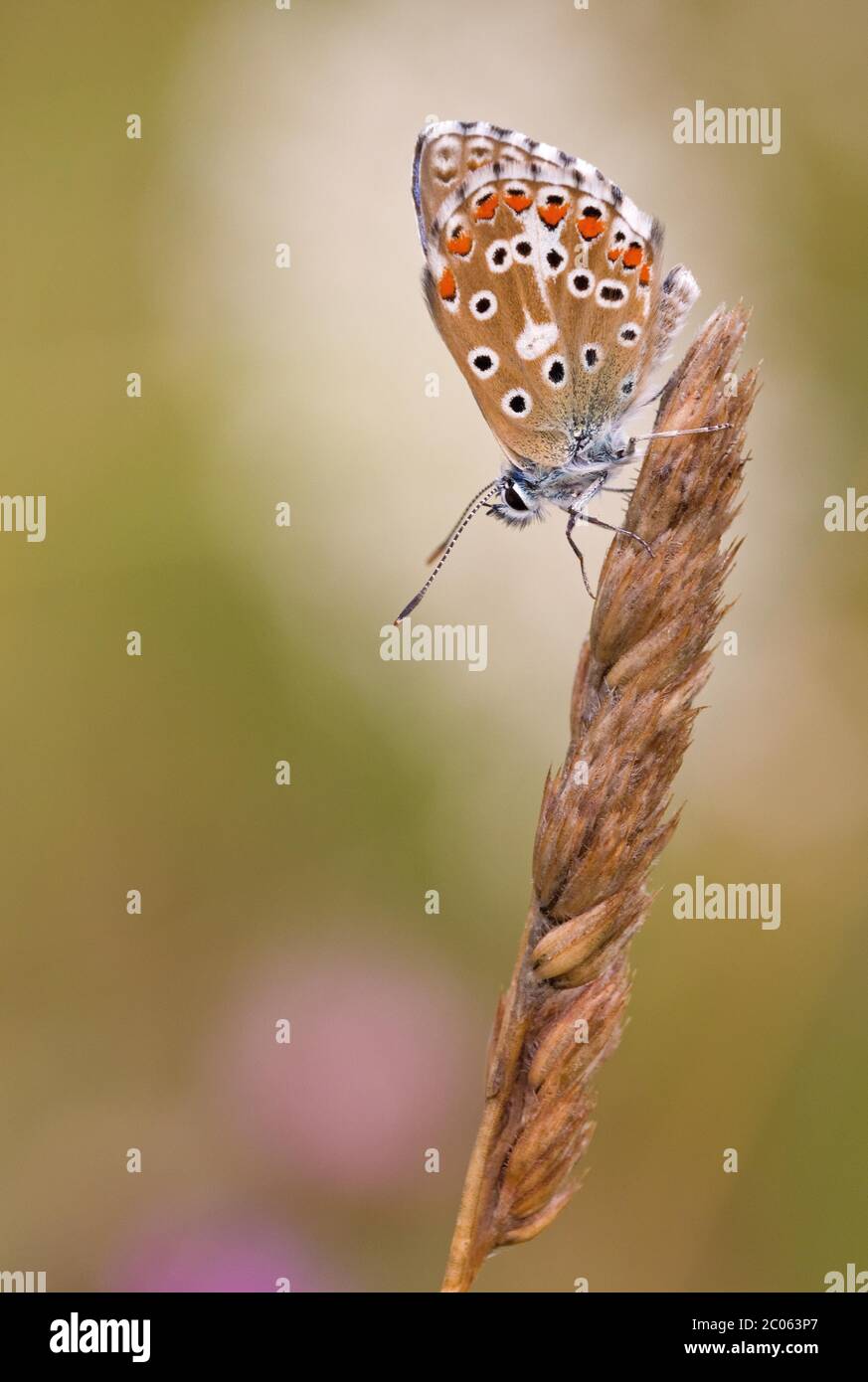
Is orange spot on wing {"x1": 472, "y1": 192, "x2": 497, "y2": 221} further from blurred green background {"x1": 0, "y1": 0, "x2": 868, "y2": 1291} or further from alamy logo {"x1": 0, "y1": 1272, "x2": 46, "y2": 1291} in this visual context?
alamy logo {"x1": 0, "y1": 1272, "x2": 46, "y2": 1291}

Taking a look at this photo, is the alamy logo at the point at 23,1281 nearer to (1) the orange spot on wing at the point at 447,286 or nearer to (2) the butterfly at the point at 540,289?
(2) the butterfly at the point at 540,289

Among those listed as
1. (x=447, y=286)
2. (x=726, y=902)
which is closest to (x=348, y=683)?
(x=726, y=902)

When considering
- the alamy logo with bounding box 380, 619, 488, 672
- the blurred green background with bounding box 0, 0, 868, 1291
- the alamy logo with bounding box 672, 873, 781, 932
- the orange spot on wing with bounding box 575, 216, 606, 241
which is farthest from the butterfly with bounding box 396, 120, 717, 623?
the alamy logo with bounding box 672, 873, 781, 932

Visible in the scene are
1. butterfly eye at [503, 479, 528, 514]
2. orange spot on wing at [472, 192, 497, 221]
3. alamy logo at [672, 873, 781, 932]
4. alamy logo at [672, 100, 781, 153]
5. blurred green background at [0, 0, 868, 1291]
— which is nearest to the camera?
orange spot on wing at [472, 192, 497, 221]

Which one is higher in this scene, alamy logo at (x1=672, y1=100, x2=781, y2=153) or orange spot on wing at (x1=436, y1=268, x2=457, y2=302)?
alamy logo at (x1=672, y1=100, x2=781, y2=153)

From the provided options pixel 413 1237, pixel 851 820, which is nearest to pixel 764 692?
pixel 851 820

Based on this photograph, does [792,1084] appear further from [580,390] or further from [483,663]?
[580,390]
